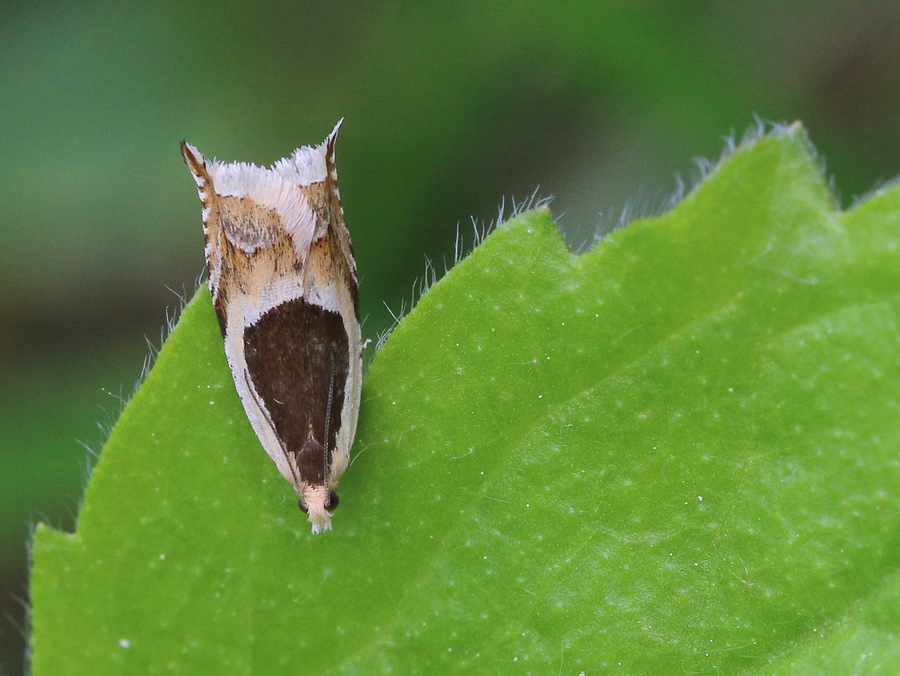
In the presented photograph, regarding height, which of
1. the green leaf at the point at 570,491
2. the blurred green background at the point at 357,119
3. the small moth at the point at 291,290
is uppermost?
the blurred green background at the point at 357,119

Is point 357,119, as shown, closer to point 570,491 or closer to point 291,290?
point 291,290

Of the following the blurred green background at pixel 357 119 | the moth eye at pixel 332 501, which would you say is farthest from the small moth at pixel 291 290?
the blurred green background at pixel 357 119

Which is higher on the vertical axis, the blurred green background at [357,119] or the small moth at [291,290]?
the blurred green background at [357,119]

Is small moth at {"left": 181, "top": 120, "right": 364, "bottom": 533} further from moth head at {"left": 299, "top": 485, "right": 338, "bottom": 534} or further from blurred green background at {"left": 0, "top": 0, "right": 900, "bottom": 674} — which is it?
blurred green background at {"left": 0, "top": 0, "right": 900, "bottom": 674}

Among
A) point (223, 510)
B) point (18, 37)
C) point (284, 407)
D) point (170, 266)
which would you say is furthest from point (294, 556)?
point (18, 37)

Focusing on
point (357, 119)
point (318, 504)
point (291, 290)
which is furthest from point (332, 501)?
point (357, 119)

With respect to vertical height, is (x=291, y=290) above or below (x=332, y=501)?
above

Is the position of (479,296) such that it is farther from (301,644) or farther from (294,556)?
(301,644)

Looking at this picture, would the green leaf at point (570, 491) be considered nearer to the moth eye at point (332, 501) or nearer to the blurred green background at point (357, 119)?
the moth eye at point (332, 501)
